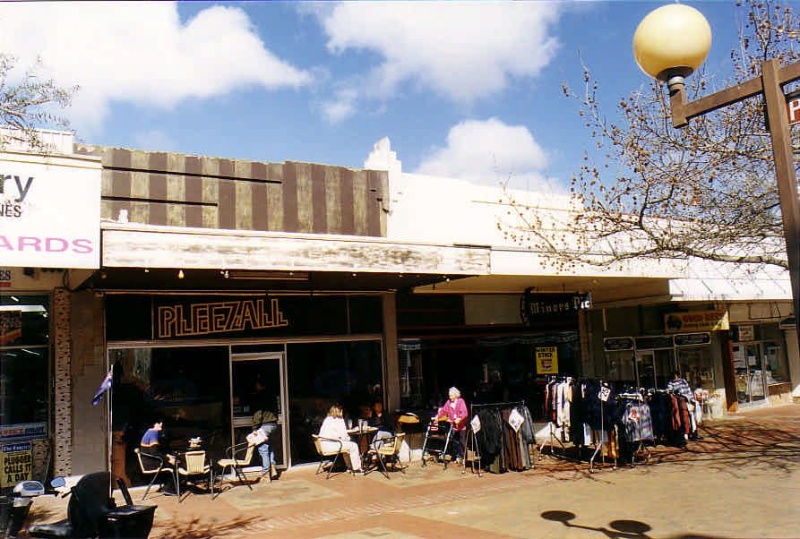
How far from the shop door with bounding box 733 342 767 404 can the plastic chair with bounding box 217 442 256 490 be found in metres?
15.8

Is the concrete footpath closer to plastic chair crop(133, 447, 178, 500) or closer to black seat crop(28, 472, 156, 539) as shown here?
plastic chair crop(133, 447, 178, 500)

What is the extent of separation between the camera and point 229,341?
12484 mm

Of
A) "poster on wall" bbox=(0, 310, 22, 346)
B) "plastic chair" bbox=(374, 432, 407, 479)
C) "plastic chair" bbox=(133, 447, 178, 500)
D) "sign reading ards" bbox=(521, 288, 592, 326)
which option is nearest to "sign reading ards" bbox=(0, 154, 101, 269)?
"poster on wall" bbox=(0, 310, 22, 346)

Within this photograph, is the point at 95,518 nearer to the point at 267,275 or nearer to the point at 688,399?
the point at 267,275

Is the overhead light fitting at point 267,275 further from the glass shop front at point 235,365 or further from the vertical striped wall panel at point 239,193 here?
the vertical striped wall panel at point 239,193

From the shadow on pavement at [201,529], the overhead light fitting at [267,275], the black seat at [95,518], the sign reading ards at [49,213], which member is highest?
the sign reading ards at [49,213]

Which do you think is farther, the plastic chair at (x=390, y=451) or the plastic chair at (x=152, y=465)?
the plastic chair at (x=390, y=451)

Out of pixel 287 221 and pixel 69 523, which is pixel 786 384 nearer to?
pixel 287 221

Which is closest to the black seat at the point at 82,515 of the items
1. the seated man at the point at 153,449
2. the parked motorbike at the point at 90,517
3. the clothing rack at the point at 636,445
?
the parked motorbike at the point at 90,517

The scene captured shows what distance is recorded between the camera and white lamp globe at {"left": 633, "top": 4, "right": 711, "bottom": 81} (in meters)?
4.97

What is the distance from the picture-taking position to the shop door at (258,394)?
12430 mm

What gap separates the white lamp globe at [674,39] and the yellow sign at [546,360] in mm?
12518

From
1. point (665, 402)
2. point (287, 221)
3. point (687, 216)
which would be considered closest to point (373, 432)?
point (287, 221)

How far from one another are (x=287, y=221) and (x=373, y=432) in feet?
15.6
